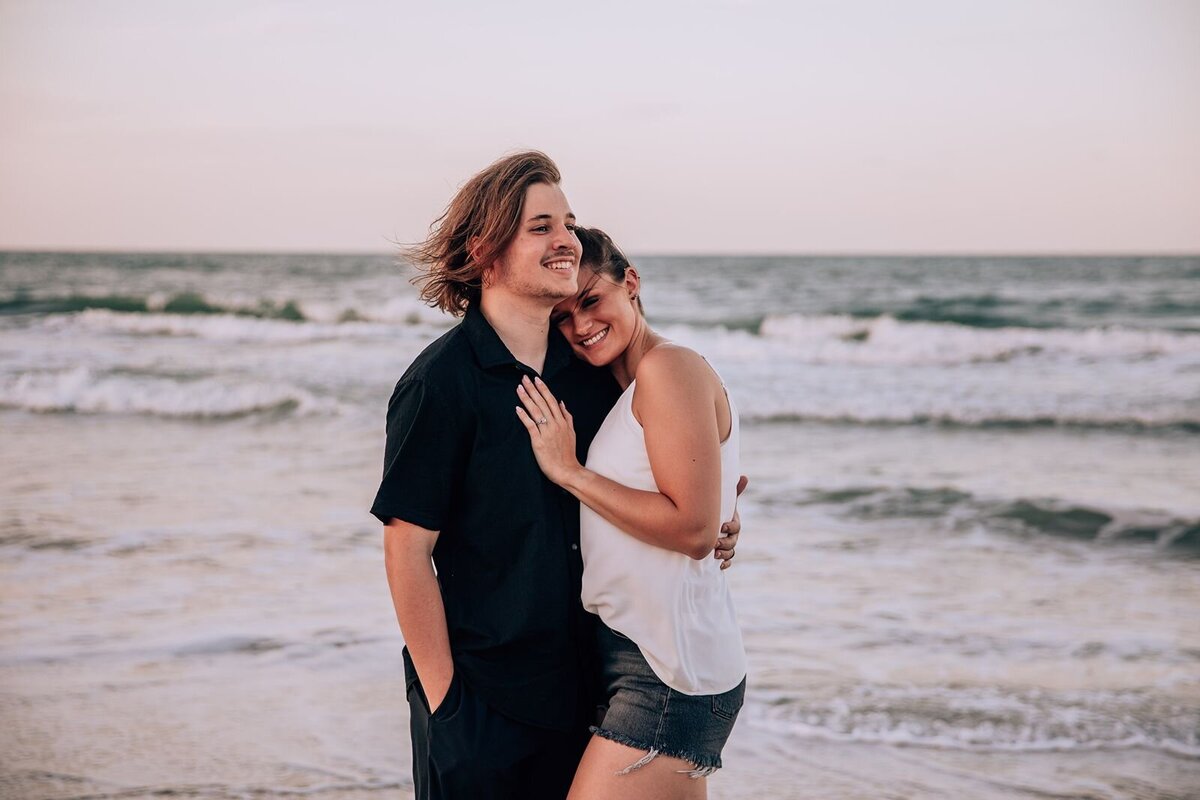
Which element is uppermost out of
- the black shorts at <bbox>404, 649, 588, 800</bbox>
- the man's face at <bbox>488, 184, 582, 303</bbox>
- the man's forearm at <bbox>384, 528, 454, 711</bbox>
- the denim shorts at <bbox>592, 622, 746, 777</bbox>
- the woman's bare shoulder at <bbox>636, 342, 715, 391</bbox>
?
the man's face at <bbox>488, 184, 582, 303</bbox>

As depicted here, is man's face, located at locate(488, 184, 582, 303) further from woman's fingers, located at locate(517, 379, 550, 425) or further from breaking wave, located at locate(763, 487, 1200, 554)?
breaking wave, located at locate(763, 487, 1200, 554)

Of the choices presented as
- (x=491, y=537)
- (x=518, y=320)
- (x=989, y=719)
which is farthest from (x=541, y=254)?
(x=989, y=719)

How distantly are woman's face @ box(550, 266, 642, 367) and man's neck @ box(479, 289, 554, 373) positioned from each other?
Answer: 0.08 meters

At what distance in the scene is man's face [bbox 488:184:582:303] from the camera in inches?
103

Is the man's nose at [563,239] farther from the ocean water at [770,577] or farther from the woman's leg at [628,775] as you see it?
the ocean water at [770,577]

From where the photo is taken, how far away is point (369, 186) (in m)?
22.6

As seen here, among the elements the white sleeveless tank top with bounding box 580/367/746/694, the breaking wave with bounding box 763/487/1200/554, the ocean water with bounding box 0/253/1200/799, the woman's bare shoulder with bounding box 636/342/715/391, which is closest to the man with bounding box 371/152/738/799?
the white sleeveless tank top with bounding box 580/367/746/694

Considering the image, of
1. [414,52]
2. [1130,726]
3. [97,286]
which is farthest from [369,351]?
[1130,726]

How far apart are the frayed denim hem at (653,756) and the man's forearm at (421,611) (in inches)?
15.8

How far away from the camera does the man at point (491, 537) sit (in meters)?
2.47

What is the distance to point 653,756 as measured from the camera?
2453 mm

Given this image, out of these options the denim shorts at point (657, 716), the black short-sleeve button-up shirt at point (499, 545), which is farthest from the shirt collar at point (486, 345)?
Answer: the denim shorts at point (657, 716)

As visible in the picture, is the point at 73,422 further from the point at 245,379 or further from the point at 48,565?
the point at 48,565

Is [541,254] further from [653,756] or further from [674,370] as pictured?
[653,756]
